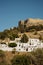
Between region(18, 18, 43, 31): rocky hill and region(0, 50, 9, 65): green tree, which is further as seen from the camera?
region(18, 18, 43, 31): rocky hill

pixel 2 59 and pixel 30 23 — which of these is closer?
pixel 2 59

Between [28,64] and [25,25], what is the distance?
1855 inches

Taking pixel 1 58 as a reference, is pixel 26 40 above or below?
above

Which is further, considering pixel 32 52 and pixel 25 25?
pixel 25 25

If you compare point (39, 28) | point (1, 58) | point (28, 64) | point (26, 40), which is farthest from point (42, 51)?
point (39, 28)

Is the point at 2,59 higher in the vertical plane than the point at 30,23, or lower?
lower

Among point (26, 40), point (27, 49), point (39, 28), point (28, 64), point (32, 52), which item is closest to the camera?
point (28, 64)

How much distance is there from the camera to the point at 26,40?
5388 centimetres

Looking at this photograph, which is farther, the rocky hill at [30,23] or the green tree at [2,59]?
the rocky hill at [30,23]

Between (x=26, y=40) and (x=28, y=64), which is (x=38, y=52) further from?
(x=26, y=40)

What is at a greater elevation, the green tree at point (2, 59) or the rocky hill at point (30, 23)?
the rocky hill at point (30, 23)

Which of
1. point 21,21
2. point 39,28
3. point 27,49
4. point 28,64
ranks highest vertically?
point 21,21

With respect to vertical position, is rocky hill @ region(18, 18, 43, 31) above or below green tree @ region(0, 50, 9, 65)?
above

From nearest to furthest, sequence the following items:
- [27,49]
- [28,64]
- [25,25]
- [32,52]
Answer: [28,64], [32,52], [27,49], [25,25]
